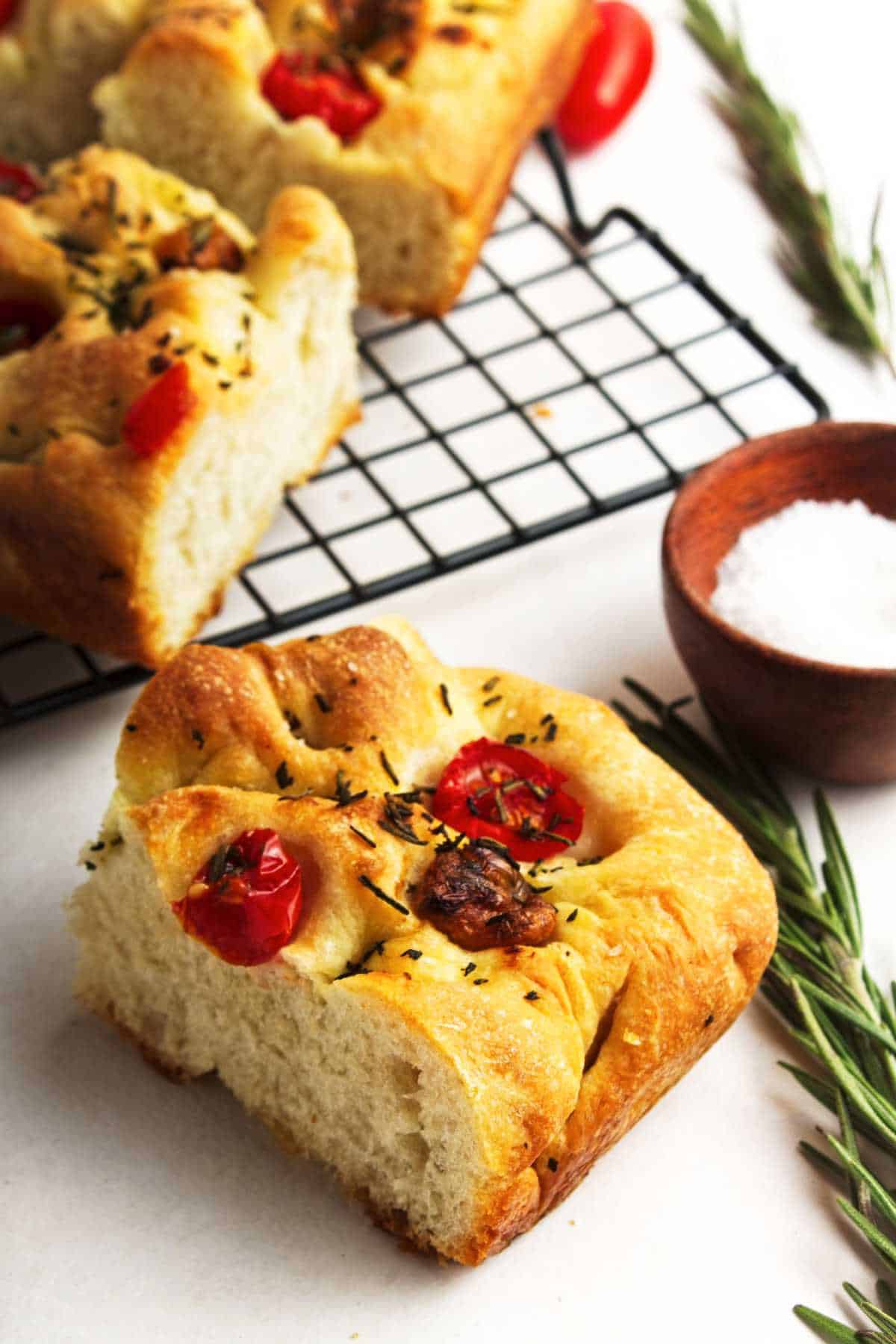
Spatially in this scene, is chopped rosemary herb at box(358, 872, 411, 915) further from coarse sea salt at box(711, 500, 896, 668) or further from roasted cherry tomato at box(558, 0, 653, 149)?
roasted cherry tomato at box(558, 0, 653, 149)

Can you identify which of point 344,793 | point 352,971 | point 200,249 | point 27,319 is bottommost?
point 352,971

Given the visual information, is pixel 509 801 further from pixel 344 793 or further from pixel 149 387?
pixel 149 387

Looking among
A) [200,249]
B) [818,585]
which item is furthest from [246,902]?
[200,249]

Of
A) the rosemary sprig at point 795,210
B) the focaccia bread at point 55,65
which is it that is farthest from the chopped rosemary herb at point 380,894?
the focaccia bread at point 55,65

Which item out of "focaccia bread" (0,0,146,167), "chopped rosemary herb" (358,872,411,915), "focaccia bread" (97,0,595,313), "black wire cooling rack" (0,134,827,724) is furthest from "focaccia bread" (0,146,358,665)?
"chopped rosemary herb" (358,872,411,915)

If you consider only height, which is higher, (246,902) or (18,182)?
(18,182)

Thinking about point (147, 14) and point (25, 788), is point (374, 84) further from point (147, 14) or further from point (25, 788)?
point (25, 788)
